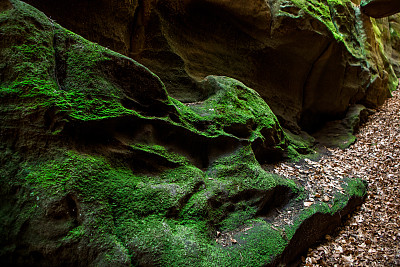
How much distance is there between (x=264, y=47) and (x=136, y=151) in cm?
724

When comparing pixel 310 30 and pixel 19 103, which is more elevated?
pixel 310 30

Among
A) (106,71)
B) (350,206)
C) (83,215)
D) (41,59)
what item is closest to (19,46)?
(41,59)

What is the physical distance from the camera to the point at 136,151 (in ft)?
12.3

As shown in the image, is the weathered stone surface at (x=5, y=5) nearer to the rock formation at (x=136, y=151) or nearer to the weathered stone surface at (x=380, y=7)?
the rock formation at (x=136, y=151)

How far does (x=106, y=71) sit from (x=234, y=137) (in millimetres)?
3023

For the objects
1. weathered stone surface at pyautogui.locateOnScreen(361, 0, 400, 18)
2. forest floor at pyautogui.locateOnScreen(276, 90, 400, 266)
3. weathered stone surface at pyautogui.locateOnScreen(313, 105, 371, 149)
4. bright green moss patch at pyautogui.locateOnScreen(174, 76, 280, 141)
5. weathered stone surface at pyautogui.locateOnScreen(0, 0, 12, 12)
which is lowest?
forest floor at pyautogui.locateOnScreen(276, 90, 400, 266)

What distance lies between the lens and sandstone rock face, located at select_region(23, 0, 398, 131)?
6594 mm

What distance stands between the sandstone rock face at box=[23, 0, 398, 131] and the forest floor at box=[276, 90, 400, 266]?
240cm

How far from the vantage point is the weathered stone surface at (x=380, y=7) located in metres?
9.37

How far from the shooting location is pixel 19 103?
9.33 feet

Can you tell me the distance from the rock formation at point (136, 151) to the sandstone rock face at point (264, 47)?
67 mm

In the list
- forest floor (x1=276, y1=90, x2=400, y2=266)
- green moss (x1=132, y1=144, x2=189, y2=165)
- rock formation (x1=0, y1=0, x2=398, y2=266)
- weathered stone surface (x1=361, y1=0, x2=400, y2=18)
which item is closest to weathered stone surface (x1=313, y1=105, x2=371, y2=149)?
forest floor (x1=276, y1=90, x2=400, y2=266)

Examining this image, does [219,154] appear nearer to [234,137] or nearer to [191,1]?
[234,137]

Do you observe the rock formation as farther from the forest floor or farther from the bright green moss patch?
the forest floor
